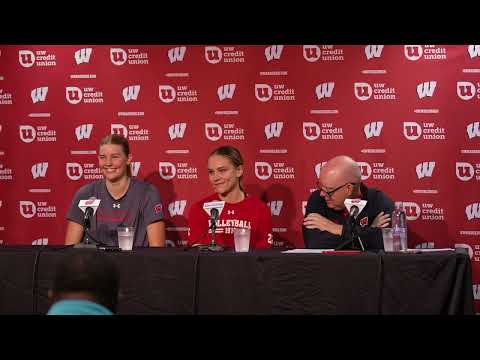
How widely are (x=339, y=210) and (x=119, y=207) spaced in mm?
1501

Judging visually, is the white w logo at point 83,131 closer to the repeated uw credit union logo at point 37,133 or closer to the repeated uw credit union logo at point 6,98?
the repeated uw credit union logo at point 37,133

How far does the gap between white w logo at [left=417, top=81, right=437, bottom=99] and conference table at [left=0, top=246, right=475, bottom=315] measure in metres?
2.08

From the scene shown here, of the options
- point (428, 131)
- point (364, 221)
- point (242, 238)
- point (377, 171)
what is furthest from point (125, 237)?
point (428, 131)

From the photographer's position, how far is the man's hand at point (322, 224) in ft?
13.0

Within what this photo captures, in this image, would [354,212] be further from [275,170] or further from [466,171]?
[466,171]

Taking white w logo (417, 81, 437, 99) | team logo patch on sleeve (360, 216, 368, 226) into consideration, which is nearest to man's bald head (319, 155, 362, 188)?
team logo patch on sleeve (360, 216, 368, 226)

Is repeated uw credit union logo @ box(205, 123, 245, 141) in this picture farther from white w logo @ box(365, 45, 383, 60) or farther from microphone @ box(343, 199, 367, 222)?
microphone @ box(343, 199, 367, 222)

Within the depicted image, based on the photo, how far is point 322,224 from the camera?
157 inches

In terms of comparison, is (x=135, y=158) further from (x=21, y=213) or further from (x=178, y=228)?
(x=21, y=213)

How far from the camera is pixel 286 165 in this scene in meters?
5.42

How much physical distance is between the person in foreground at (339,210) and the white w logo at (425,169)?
1.03 metres

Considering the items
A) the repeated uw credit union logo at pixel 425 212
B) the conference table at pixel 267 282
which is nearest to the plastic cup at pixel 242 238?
the conference table at pixel 267 282
